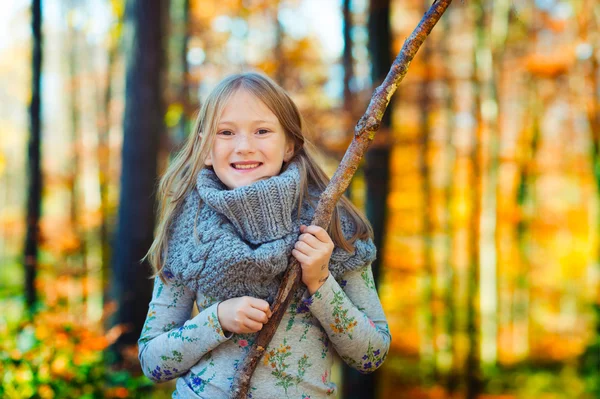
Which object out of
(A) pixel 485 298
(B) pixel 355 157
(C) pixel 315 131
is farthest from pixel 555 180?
(B) pixel 355 157

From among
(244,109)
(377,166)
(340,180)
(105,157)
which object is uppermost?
(244,109)

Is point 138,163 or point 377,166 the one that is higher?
point 138,163

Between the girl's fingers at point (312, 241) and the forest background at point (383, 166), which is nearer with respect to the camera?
the girl's fingers at point (312, 241)

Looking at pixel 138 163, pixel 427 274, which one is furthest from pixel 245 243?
pixel 427 274

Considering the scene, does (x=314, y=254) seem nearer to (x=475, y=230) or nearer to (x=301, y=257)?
(x=301, y=257)

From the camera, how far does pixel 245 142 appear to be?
5.96 ft

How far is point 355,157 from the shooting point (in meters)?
1.71

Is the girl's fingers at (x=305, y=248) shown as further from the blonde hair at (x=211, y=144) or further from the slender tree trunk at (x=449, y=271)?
the slender tree trunk at (x=449, y=271)

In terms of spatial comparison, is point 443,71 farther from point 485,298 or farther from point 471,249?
point 485,298

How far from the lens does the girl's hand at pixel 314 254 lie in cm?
163

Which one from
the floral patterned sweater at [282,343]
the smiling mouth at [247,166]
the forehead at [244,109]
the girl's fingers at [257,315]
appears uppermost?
the forehead at [244,109]

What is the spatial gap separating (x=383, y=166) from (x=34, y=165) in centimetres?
492

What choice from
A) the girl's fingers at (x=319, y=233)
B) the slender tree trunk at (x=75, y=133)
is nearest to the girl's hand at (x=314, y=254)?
the girl's fingers at (x=319, y=233)

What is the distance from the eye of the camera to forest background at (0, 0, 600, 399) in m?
5.34
